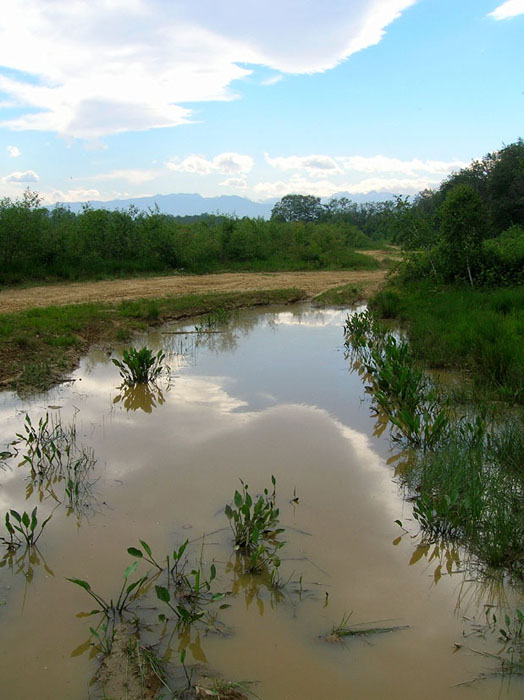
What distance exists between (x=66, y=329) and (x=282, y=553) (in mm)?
8009

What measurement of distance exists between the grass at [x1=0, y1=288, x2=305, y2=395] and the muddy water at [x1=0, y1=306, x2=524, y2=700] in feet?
3.03

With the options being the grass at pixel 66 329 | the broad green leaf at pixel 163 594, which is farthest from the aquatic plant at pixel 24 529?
the grass at pixel 66 329

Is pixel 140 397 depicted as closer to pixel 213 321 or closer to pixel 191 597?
pixel 191 597

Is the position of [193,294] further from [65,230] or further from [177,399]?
[177,399]

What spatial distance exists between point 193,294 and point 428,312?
23.8ft

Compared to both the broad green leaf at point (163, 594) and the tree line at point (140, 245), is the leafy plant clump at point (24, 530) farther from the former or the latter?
the tree line at point (140, 245)

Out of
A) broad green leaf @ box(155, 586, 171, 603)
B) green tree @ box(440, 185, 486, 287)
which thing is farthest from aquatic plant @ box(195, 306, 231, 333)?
broad green leaf @ box(155, 586, 171, 603)

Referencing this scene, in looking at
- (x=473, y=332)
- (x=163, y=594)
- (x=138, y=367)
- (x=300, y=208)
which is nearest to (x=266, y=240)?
(x=473, y=332)

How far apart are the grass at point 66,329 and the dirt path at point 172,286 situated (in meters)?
Answer: 1.35

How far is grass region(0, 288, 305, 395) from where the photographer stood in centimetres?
820

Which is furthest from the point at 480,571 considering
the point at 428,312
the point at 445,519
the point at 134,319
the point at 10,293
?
the point at 10,293

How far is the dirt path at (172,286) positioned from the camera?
14.3 m

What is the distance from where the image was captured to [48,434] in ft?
19.2

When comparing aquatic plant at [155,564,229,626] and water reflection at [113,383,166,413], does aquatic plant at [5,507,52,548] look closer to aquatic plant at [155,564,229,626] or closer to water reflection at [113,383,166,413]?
aquatic plant at [155,564,229,626]
